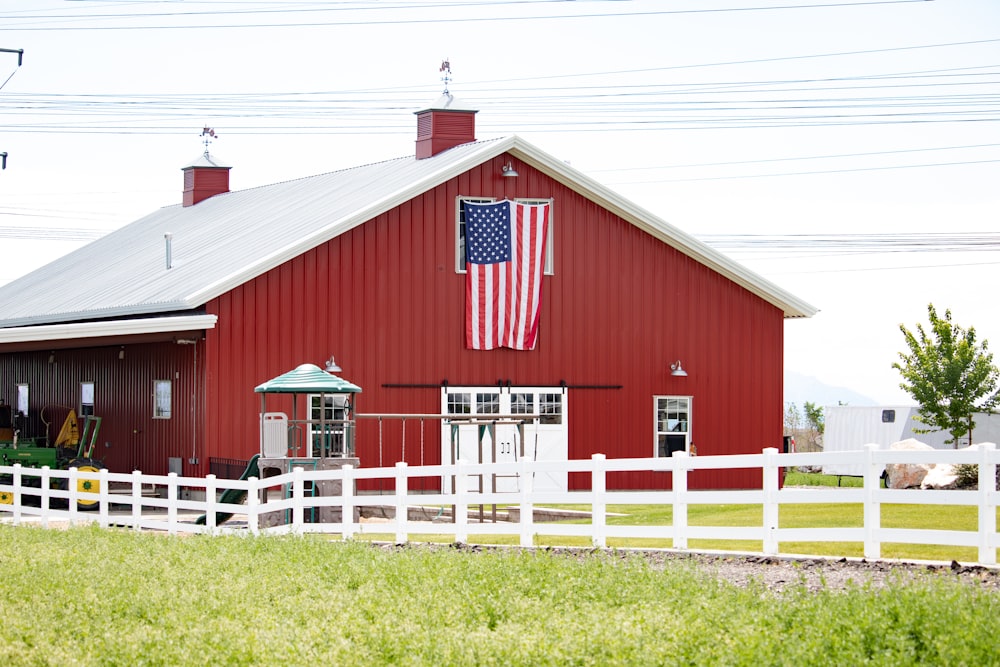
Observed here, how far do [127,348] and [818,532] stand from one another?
18059 millimetres

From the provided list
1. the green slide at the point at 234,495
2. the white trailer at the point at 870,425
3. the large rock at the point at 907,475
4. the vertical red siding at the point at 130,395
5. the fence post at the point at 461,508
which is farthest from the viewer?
the white trailer at the point at 870,425

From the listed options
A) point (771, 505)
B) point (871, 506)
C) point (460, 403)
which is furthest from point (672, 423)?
point (871, 506)

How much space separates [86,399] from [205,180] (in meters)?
13.3

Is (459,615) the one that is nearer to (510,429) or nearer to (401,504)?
(401,504)

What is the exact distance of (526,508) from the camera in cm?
1620

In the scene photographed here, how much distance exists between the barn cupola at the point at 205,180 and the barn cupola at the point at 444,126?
38.0 ft

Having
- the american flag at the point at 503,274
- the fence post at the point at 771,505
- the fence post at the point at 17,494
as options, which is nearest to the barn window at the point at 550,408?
the american flag at the point at 503,274

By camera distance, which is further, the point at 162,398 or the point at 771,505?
the point at 162,398

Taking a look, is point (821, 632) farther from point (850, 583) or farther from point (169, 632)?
point (169, 632)

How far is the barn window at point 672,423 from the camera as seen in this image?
A: 2973 cm

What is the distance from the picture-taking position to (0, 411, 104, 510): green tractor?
1040 inches

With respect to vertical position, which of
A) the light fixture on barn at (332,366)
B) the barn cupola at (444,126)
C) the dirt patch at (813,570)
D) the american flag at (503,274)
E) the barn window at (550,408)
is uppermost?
the barn cupola at (444,126)

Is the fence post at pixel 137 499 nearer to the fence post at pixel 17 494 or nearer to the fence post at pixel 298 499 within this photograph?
the fence post at pixel 17 494

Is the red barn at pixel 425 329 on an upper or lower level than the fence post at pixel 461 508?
upper
